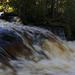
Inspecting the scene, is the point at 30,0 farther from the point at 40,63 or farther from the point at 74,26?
the point at 40,63

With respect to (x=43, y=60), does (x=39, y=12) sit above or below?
above

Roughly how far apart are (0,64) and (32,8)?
4.81 metres

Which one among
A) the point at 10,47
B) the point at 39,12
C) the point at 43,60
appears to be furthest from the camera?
the point at 39,12

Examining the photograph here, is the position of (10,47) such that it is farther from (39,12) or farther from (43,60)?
(39,12)

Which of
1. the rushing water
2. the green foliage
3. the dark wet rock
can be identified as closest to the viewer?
the rushing water

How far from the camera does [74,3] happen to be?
7.90 meters

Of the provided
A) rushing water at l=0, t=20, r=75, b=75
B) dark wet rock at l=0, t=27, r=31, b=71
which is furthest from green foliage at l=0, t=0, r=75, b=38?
dark wet rock at l=0, t=27, r=31, b=71

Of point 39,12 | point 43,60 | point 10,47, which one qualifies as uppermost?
point 39,12

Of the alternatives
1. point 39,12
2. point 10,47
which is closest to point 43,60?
point 10,47

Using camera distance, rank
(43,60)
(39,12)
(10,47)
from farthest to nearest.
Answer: (39,12) → (43,60) → (10,47)

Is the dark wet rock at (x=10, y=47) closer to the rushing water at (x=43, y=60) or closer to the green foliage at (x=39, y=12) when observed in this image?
the rushing water at (x=43, y=60)

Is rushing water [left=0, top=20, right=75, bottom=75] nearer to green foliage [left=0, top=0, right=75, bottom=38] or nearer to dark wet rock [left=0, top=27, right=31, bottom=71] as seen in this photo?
dark wet rock [left=0, top=27, right=31, bottom=71]

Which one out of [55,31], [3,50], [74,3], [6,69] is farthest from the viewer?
[74,3]

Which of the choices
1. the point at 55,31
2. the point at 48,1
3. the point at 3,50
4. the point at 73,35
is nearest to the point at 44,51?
the point at 3,50
